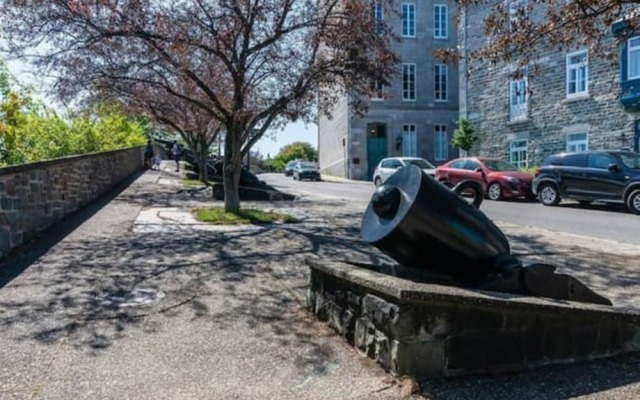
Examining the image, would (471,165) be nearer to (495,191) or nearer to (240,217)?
(495,191)

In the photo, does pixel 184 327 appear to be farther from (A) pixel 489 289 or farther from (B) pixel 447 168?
(B) pixel 447 168

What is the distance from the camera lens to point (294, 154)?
9050cm

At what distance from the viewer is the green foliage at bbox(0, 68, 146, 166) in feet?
59.7

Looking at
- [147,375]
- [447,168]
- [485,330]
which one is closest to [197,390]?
[147,375]

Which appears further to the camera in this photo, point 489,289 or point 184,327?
point 184,327

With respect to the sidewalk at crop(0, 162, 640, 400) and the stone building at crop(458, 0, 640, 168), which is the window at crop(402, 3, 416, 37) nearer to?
the stone building at crop(458, 0, 640, 168)

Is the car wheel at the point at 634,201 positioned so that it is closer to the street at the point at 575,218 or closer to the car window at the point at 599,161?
the street at the point at 575,218

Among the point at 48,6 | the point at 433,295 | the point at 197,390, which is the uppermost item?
the point at 48,6

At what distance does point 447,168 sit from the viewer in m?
22.9

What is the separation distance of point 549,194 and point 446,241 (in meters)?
15.4

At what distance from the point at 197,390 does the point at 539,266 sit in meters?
2.92

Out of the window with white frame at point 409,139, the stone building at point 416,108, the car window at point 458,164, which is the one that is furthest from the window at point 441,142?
the car window at point 458,164

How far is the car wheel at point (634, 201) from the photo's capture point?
51.9ft

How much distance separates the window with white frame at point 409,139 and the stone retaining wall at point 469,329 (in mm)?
34985
